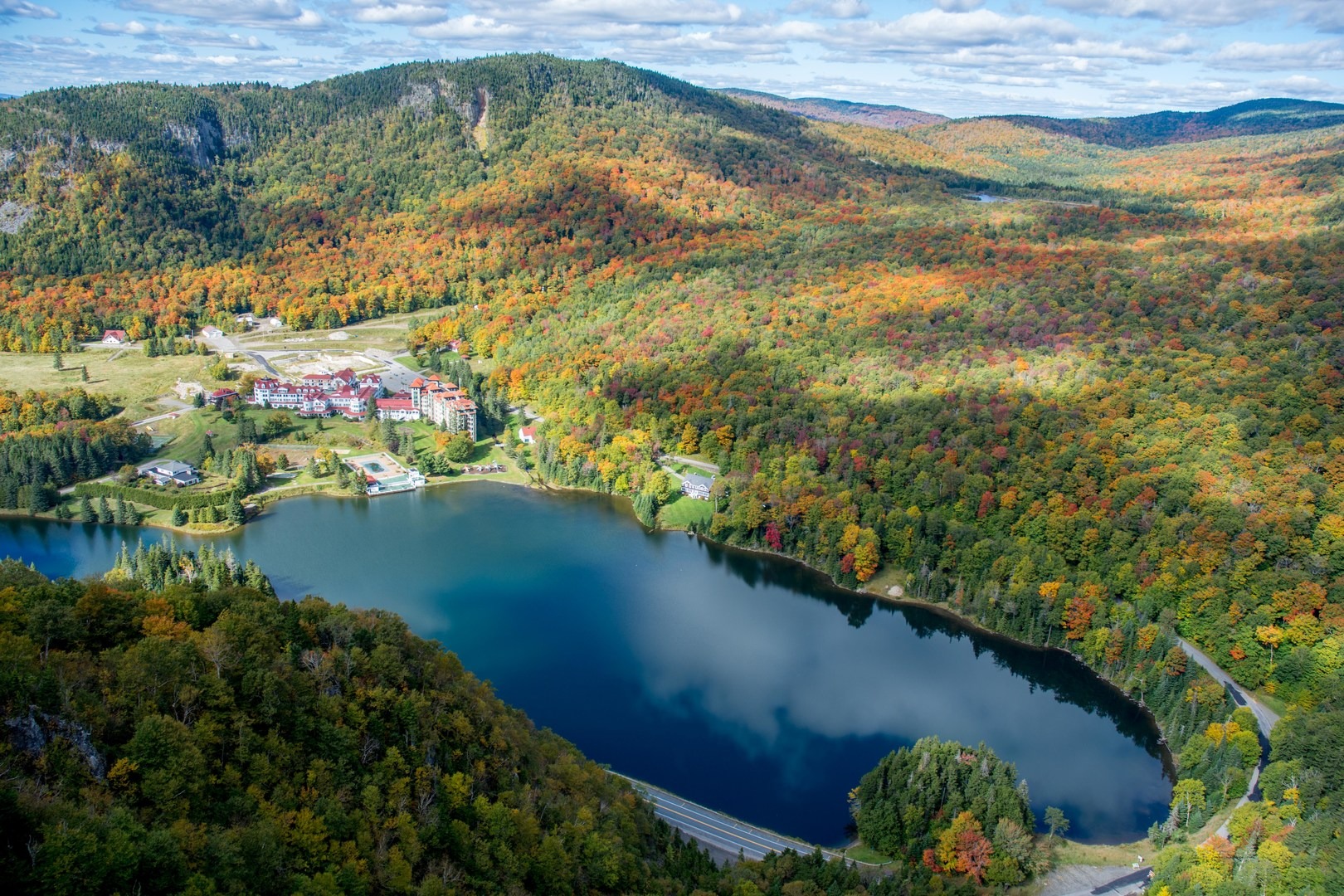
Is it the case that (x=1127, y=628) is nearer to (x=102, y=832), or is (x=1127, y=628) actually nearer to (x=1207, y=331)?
(x=1207, y=331)

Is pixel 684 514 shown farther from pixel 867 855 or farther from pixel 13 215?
pixel 13 215

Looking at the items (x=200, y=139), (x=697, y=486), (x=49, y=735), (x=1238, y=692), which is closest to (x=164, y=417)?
(x=697, y=486)

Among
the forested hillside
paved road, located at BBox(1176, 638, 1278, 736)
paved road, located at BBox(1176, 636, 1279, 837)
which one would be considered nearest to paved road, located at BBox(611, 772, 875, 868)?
paved road, located at BBox(1176, 636, 1279, 837)

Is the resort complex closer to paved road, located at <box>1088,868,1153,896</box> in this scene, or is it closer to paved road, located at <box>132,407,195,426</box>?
paved road, located at <box>132,407,195,426</box>

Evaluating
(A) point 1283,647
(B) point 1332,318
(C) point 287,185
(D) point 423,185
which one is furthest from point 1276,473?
(C) point 287,185

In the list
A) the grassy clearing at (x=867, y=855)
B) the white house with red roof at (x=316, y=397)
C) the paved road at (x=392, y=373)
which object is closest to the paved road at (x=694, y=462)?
the white house with red roof at (x=316, y=397)
